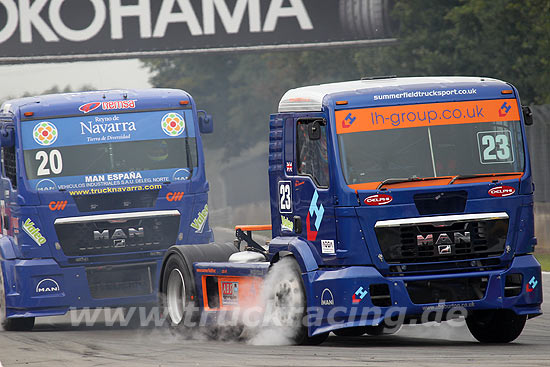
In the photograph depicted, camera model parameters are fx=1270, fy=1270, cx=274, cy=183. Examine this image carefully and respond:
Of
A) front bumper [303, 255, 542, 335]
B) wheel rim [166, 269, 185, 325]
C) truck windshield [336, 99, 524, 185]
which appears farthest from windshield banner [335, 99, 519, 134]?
wheel rim [166, 269, 185, 325]

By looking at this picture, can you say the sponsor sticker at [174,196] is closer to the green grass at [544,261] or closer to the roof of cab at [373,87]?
the roof of cab at [373,87]

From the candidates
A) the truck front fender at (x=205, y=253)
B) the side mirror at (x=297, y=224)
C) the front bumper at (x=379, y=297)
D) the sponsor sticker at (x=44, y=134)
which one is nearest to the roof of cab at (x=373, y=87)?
Answer: the side mirror at (x=297, y=224)

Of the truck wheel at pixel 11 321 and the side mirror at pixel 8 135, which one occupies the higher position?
the side mirror at pixel 8 135

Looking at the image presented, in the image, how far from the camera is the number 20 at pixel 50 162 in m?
16.2

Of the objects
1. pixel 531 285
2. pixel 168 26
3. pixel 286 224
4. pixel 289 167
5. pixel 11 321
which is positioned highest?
pixel 168 26

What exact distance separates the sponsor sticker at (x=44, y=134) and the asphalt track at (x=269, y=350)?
246 centimetres

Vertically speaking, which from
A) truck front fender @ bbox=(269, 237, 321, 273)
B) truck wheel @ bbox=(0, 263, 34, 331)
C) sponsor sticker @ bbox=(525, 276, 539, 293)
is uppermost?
truck front fender @ bbox=(269, 237, 321, 273)

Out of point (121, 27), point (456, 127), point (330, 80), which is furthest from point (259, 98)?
point (456, 127)

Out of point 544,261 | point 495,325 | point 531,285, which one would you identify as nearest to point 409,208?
point 531,285

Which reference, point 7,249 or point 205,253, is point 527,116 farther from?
point 7,249

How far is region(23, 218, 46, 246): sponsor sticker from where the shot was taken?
16000 mm

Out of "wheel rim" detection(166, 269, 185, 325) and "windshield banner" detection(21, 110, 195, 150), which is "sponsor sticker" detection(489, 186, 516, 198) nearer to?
"wheel rim" detection(166, 269, 185, 325)

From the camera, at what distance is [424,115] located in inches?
478

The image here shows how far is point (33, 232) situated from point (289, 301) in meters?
4.85
